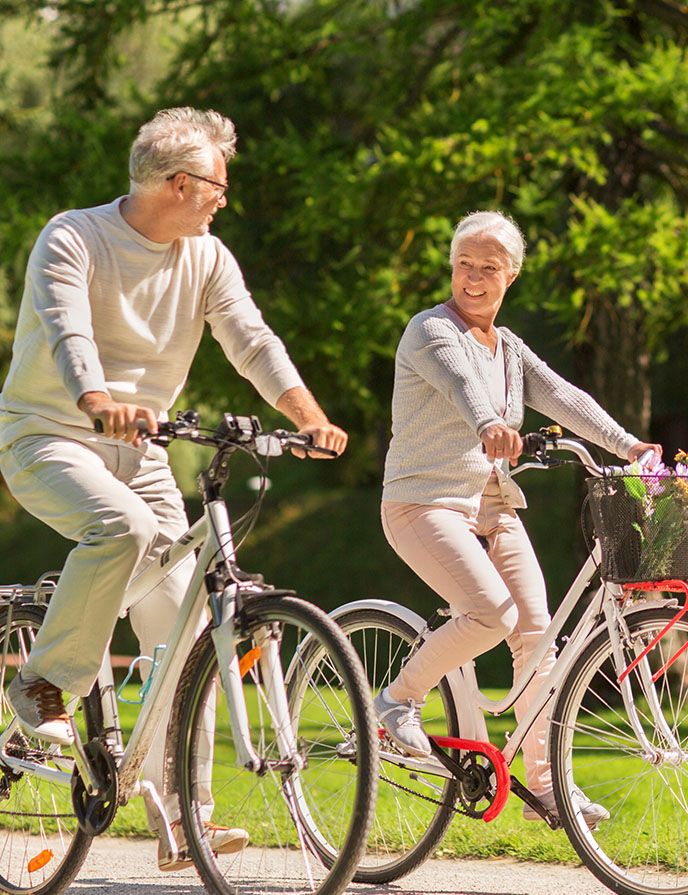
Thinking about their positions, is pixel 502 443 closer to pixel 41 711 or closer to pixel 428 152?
pixel 41 711

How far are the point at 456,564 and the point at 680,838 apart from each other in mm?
1007

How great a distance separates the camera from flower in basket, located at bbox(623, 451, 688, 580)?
10.7 feet

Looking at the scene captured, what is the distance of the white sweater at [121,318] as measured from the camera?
3314 mm

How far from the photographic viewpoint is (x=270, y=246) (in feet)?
37.4

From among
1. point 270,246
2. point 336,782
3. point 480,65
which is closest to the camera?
point 336,782

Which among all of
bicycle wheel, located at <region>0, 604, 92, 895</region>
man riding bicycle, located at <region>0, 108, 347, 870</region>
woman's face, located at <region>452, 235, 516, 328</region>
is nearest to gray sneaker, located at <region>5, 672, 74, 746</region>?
man riding bicycle, located at <region>0, 108, 347, 870</region>

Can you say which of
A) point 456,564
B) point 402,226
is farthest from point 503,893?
point 402,226

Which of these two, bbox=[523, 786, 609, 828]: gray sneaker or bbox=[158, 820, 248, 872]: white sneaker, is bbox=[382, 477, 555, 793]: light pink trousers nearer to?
bbox=[523, 786, 609, 828]: gray sneaker

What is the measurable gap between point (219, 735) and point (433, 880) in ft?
3.14

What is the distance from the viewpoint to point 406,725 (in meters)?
3.81

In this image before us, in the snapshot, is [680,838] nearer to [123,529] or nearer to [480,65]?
[123,529]

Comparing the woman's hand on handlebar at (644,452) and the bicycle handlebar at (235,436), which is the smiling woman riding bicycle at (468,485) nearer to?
the woman's hand on handlebar at (644,452)

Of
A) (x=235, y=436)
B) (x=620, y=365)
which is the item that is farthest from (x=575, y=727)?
(x=620, y=365)

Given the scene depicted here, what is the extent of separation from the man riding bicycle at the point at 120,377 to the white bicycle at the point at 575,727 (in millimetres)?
739
